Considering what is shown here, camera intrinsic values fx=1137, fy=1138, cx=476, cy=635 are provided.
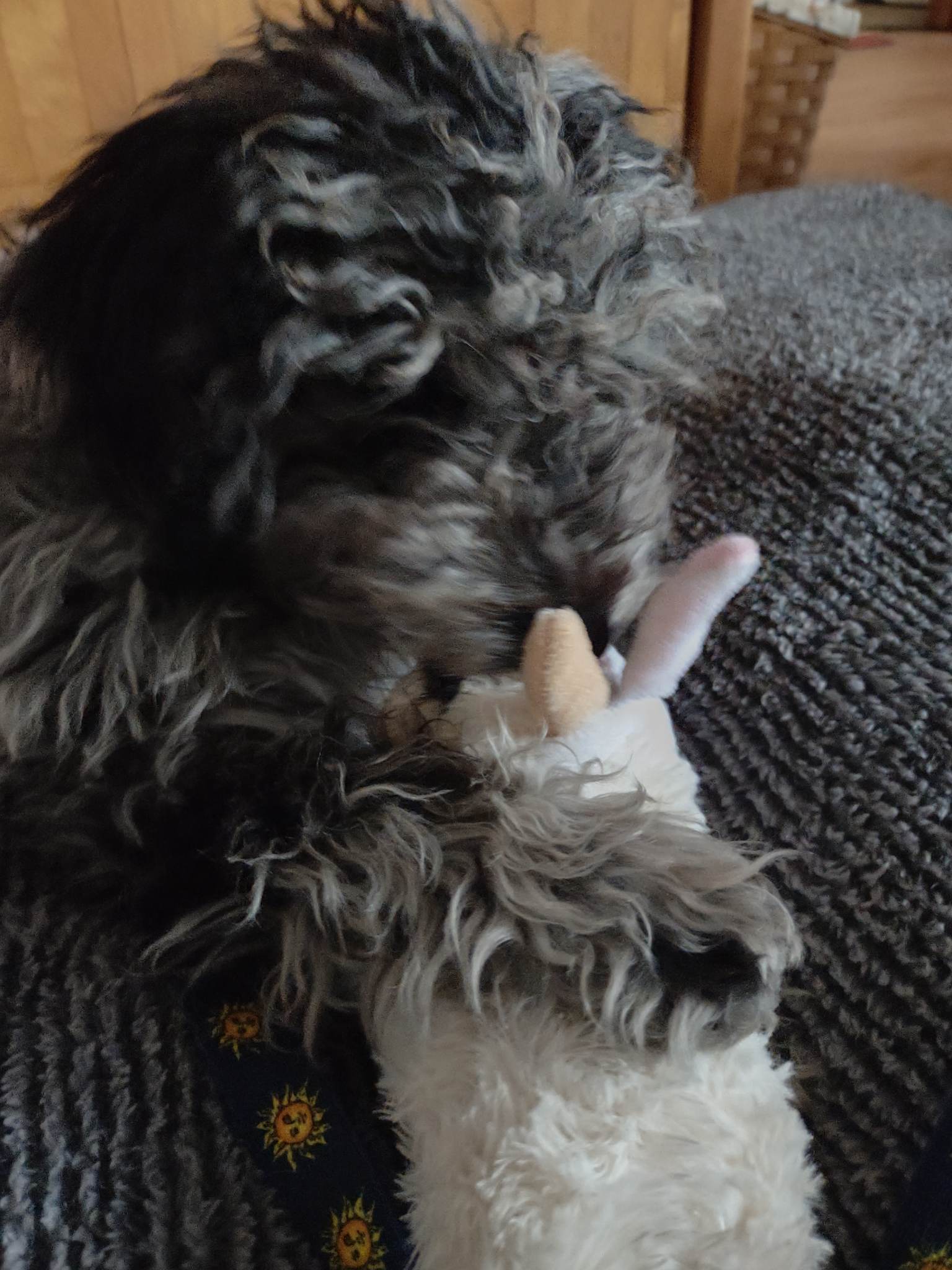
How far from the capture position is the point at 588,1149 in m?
0.66

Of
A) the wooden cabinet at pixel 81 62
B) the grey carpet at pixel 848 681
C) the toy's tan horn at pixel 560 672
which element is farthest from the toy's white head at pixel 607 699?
the wooden cabinet at pixel 81 62

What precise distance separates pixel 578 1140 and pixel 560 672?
12.1 inches

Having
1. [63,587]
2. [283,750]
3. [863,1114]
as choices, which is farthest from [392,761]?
[863,1114]

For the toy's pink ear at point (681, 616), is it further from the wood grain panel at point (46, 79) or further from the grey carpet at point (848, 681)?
the wood grain panel at point (46, 79)

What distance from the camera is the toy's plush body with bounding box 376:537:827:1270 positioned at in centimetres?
64

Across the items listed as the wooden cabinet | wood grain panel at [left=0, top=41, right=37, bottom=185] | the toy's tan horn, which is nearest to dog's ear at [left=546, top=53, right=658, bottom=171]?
the toy's tan horn

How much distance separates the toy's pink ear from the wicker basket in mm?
2041

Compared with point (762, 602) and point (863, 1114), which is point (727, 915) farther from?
point (762, 602)

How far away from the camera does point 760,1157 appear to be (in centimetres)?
69

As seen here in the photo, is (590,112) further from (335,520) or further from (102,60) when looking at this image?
(102,60)

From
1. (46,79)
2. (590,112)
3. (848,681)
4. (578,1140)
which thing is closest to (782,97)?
(46,79)

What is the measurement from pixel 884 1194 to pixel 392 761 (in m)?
0.45

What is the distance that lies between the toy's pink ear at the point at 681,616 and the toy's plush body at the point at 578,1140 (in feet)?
0.31

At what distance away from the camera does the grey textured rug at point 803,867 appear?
30.1 inches
